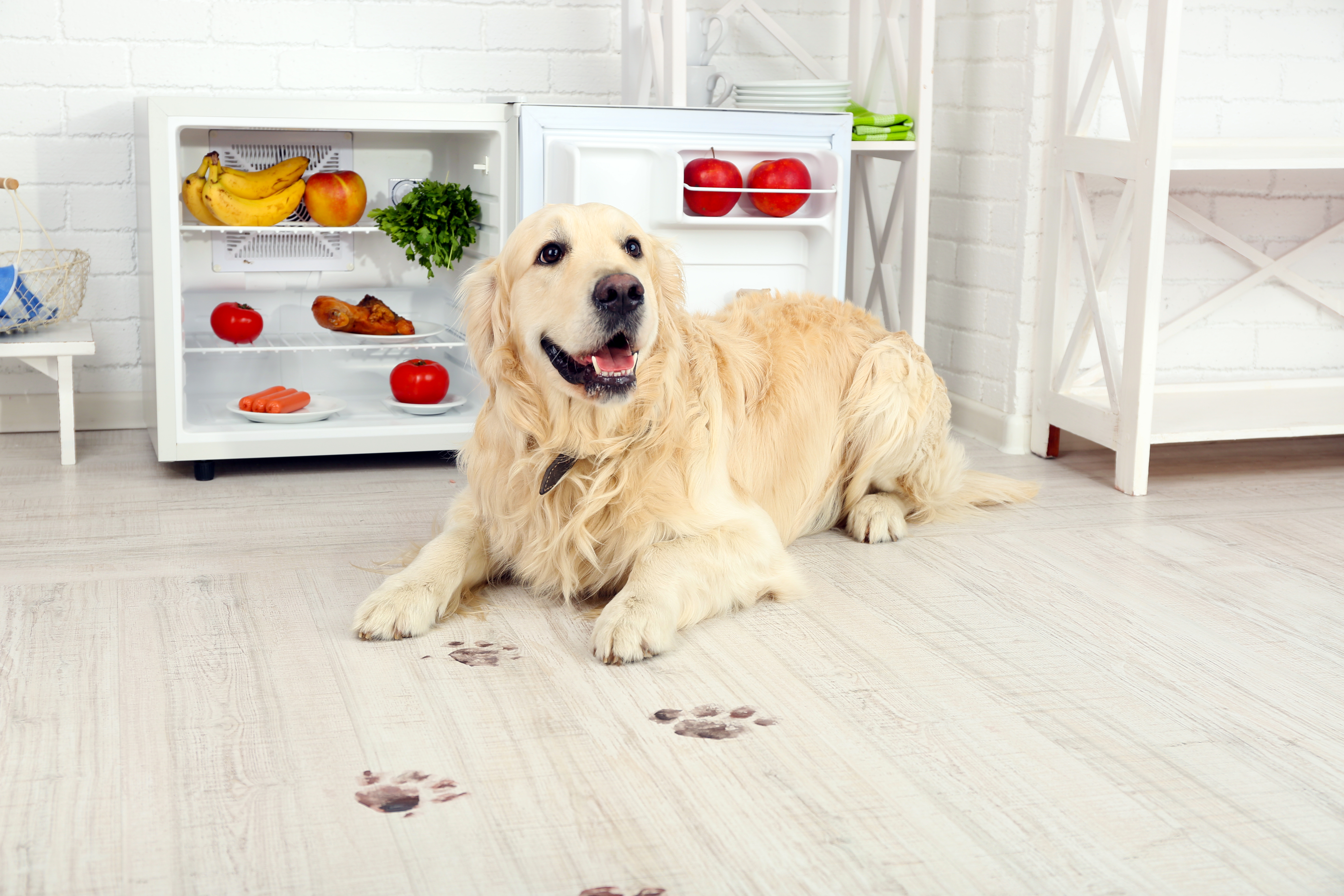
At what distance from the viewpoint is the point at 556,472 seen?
224cm

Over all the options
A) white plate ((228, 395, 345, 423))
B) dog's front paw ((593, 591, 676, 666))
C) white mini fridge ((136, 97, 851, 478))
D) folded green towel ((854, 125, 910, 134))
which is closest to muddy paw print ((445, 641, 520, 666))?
dog's front paw ((593, 591, 676, 666))

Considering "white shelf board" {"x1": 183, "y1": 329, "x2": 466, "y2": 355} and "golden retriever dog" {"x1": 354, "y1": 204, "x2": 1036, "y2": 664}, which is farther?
"white shelf board" {"x1": 183, "y1": 329, "x2": 466, "y2": 355}

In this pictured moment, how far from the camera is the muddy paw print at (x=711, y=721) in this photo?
1.79 m

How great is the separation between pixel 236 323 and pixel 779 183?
162cm

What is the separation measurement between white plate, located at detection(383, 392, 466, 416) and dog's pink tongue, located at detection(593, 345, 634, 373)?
1476 mm

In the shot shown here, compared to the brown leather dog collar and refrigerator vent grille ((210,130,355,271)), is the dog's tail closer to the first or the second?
the brown leather dog collar

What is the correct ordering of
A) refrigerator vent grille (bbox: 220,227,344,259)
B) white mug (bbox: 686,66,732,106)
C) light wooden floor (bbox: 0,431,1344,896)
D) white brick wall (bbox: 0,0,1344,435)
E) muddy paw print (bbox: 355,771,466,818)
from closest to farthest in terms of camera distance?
light wooden floor (bbox: 0,431,1344,896), muddy paw print (bbox: 355,771,466,818), white brick wall (bbox: 0,0,1344,435), refrigerator vent grille (bbox: 220,227,344,259), white mug (bbox: 686,66,732,106)

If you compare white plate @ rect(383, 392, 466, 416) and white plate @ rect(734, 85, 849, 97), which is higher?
white plate @ rect(734, 85, 849, 97)

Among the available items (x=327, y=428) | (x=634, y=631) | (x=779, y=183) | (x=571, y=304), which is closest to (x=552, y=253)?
(x=571, y=304)

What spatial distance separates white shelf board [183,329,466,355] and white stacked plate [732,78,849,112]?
1.13 metres

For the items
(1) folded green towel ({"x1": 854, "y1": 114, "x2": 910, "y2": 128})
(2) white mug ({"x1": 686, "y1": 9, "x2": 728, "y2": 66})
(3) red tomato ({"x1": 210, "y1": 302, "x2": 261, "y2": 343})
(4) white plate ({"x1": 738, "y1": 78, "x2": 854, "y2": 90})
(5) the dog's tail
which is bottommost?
(5) the dog's tail

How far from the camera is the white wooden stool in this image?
10.7 feet

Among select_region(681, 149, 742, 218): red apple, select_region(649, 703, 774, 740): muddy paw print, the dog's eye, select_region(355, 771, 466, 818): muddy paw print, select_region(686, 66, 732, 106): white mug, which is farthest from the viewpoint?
select_region(686, 66, 732, 106): white mug

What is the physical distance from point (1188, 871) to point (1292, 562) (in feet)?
4.84
